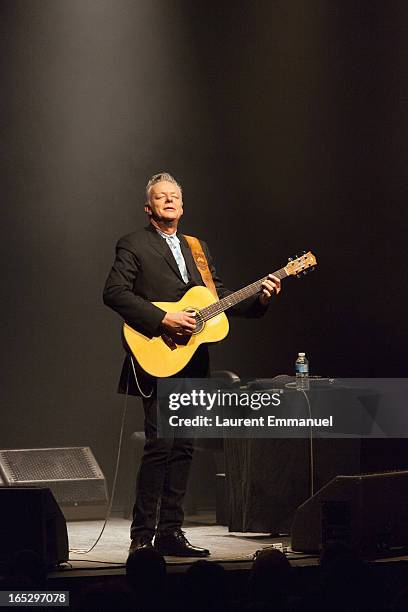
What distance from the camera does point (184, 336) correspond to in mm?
4984

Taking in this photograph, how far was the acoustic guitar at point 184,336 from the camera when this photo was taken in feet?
16.2

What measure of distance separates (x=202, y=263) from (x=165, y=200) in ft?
1.21

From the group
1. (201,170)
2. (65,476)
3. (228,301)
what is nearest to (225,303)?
(228,301)

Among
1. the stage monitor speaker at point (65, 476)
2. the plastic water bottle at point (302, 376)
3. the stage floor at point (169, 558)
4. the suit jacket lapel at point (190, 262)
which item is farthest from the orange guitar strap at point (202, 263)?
the stage monitor speaker at point (65, 476)

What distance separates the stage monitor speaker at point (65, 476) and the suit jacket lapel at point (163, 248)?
71.3 inches

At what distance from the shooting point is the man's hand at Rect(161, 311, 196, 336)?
4914 millimetres

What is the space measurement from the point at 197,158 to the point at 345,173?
1.00 meters

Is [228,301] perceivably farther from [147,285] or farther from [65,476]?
[65,476]

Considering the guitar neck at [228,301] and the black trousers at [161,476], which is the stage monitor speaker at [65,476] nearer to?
the black trousers at [161,476]

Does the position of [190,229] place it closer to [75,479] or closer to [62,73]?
[62,73]

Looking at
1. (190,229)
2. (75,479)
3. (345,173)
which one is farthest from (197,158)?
(75,479)

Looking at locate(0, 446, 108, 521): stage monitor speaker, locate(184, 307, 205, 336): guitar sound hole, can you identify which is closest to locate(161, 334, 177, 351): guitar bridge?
locate(184, 307, 205, 336): guitar sound hole

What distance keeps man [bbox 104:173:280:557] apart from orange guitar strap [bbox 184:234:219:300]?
0.03m

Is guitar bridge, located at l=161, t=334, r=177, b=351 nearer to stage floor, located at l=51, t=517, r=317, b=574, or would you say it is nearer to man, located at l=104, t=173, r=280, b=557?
man, located at l=104, t=173, r=280, b=557
